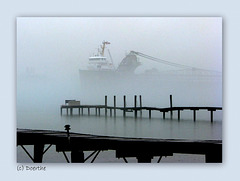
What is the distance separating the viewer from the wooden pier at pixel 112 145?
466cm

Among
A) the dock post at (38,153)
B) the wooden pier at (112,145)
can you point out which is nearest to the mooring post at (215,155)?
the wooden pier at (112,145)

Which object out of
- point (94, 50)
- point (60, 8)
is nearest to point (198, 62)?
point (94, 50)

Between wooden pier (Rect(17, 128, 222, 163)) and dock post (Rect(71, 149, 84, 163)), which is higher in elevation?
wooden pier (Rect(17, 128, 222, 163))

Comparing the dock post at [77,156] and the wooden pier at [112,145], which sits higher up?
the wooden pier at [112,145]

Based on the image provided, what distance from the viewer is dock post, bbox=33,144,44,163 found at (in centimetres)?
471

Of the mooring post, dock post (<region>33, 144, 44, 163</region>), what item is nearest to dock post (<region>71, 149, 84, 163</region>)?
dock post (<region>33, 144, 44, 163</region>)

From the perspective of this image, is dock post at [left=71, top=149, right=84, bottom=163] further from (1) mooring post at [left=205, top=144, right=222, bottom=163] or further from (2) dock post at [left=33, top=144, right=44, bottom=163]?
(1) mooring post at [left=205, top=144, right=222, bottom=163]

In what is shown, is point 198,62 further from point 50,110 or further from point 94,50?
point 50,110

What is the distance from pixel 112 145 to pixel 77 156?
354 millimetres

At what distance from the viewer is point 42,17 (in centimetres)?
463

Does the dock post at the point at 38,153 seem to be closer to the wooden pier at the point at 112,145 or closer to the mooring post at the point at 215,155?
the wooden pier at the point at 112,145
